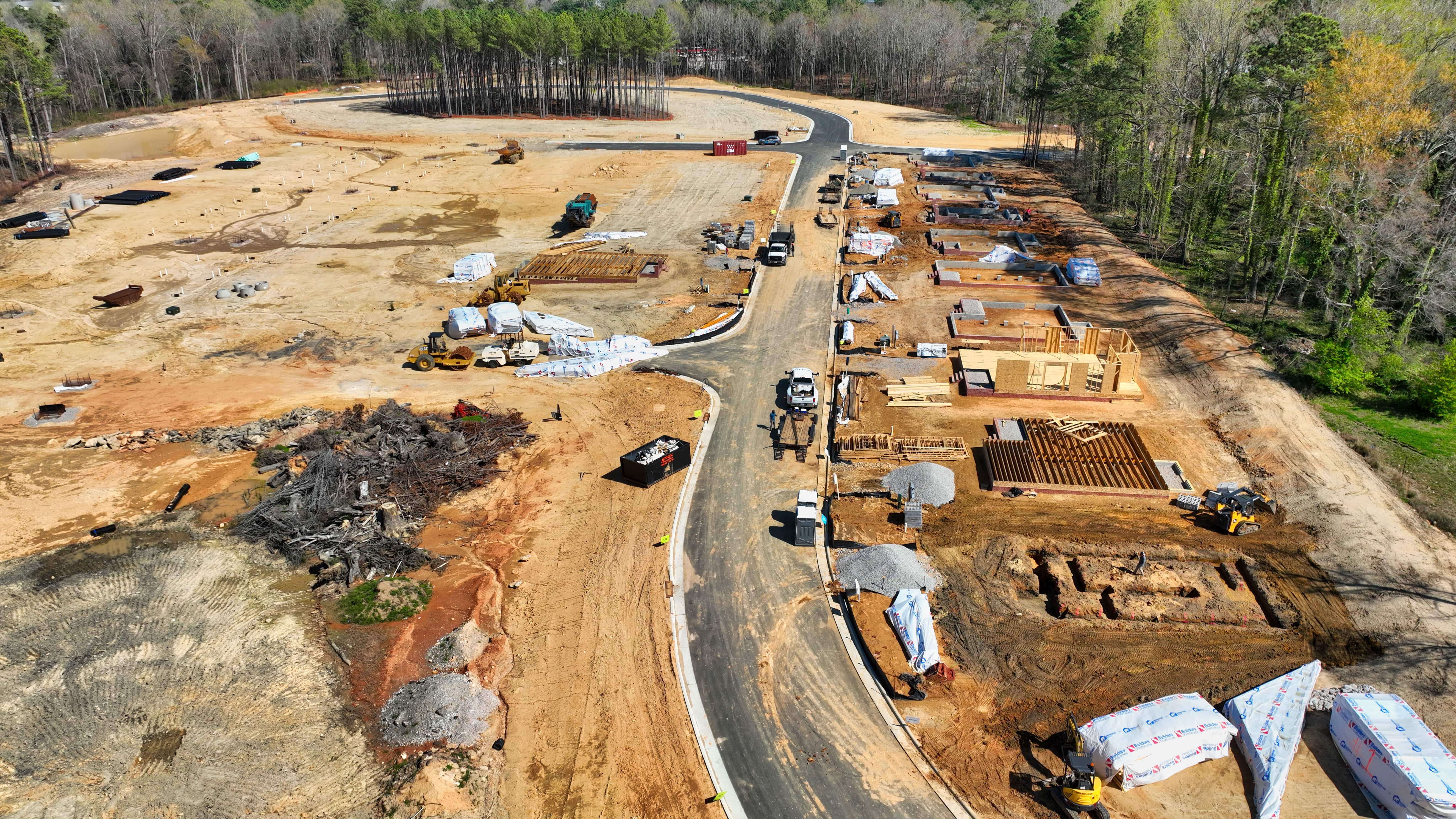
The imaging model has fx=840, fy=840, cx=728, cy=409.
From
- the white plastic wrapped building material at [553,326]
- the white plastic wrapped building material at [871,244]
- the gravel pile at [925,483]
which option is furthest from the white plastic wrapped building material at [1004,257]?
the gravel pile at [925,483]

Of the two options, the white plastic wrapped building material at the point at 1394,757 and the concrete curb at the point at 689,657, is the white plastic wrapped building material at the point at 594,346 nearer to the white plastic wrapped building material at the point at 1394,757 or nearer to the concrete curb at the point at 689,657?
the concrete curb at the point at 689,657

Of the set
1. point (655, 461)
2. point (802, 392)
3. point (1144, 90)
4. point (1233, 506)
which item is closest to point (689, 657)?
point (655, 461)

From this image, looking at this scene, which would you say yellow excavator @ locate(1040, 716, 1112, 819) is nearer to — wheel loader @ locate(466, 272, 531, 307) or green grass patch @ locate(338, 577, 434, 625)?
green grass patch @ locate(338, 577, 434, 625)

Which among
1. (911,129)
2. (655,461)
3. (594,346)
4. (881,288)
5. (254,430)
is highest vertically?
(911,129)

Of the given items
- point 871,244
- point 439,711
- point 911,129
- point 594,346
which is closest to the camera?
point 439,711

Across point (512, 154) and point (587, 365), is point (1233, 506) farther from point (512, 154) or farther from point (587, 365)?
point (512, 154)

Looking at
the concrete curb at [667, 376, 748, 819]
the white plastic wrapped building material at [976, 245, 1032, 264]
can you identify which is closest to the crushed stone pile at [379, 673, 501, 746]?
the concrete curb at [667, 376, 748, 819]

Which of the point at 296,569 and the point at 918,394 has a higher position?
the point at 918,394

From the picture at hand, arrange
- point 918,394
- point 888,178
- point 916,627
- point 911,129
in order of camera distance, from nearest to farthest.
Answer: point 916,627 → point 918,394 → point 888,178 → point 911,129
